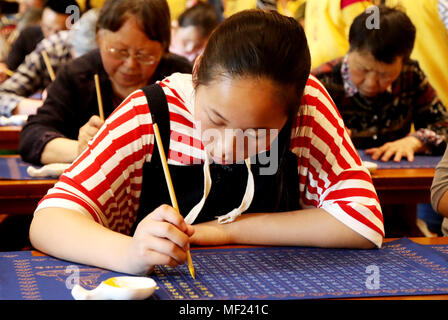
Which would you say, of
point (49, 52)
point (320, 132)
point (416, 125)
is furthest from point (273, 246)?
point (49, 52)

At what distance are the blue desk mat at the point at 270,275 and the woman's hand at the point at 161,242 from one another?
0.04 meters

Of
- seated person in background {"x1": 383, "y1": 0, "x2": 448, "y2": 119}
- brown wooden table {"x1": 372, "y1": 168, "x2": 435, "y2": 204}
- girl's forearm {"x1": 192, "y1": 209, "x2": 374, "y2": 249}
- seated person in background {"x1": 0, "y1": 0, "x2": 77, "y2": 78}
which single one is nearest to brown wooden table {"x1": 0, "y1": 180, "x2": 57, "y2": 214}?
girl's forearm {"x1": 192, "y1": 209, "x2": 374, "y2": 249}

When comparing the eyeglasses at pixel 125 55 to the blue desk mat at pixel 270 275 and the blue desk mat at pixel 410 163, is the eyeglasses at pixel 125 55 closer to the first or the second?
the blue desk mat at pixel 410 163

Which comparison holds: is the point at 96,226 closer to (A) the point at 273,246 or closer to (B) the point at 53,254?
(B) the point at 53,254

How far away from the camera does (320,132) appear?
→ 4.98 ft

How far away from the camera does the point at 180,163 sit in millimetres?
1497

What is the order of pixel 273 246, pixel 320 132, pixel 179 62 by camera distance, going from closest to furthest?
1. pixel 273 246
2. pixel 320 132
3. pixel 179 62

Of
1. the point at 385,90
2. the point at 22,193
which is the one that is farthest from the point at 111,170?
the point at 385,90

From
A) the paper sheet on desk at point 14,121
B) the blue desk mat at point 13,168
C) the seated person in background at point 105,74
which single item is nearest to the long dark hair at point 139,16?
the seated person in background at point 105,74

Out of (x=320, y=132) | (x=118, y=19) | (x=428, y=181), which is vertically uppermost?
(x=118, y=19)

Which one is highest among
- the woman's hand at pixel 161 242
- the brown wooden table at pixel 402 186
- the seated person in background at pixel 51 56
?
the seated person in background at pixel 51 56

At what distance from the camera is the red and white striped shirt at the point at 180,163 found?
137 cm

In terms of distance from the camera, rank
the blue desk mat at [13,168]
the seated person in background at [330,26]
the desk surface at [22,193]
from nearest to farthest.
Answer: the desk surface at [22,193], the blue desk mat at [13,168], the seated person in background at [330,26]

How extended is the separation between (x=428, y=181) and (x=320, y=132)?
78 cm
